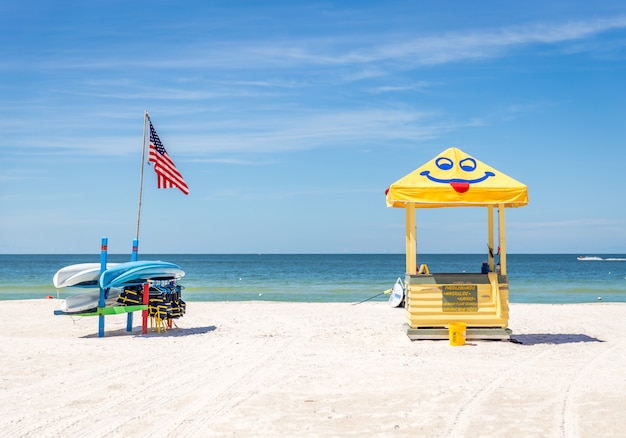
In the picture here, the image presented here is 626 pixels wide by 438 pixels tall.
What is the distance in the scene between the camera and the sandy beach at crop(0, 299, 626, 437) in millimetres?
6125

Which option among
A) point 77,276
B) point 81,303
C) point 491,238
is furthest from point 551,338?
point 77,276

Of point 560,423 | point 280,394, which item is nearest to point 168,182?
point 280,394

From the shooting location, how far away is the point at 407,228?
39.8 ft

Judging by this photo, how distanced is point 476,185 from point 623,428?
6029mm

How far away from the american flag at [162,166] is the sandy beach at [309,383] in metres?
3.15

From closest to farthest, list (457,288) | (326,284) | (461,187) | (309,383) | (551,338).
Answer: (309,383), (461,187), (457,288), (551,338), (326,284)

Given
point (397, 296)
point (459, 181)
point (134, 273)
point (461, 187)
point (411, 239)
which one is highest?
point (459, 181)

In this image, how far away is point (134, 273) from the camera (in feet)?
42.0

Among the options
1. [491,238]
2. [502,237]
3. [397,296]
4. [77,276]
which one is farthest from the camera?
[397,296]

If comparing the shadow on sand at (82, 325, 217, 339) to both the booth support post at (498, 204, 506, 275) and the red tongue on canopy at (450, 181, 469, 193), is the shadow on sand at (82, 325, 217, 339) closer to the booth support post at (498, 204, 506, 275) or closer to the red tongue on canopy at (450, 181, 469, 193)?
the red tongue on canopy at (450, 181, 469, 193)

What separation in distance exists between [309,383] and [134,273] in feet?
19.4

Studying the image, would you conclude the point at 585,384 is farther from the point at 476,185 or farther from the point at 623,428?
the point at 476,185

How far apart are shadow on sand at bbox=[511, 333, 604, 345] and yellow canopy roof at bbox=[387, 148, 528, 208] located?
100 inches

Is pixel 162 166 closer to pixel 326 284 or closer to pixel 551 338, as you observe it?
pixel 551 338
